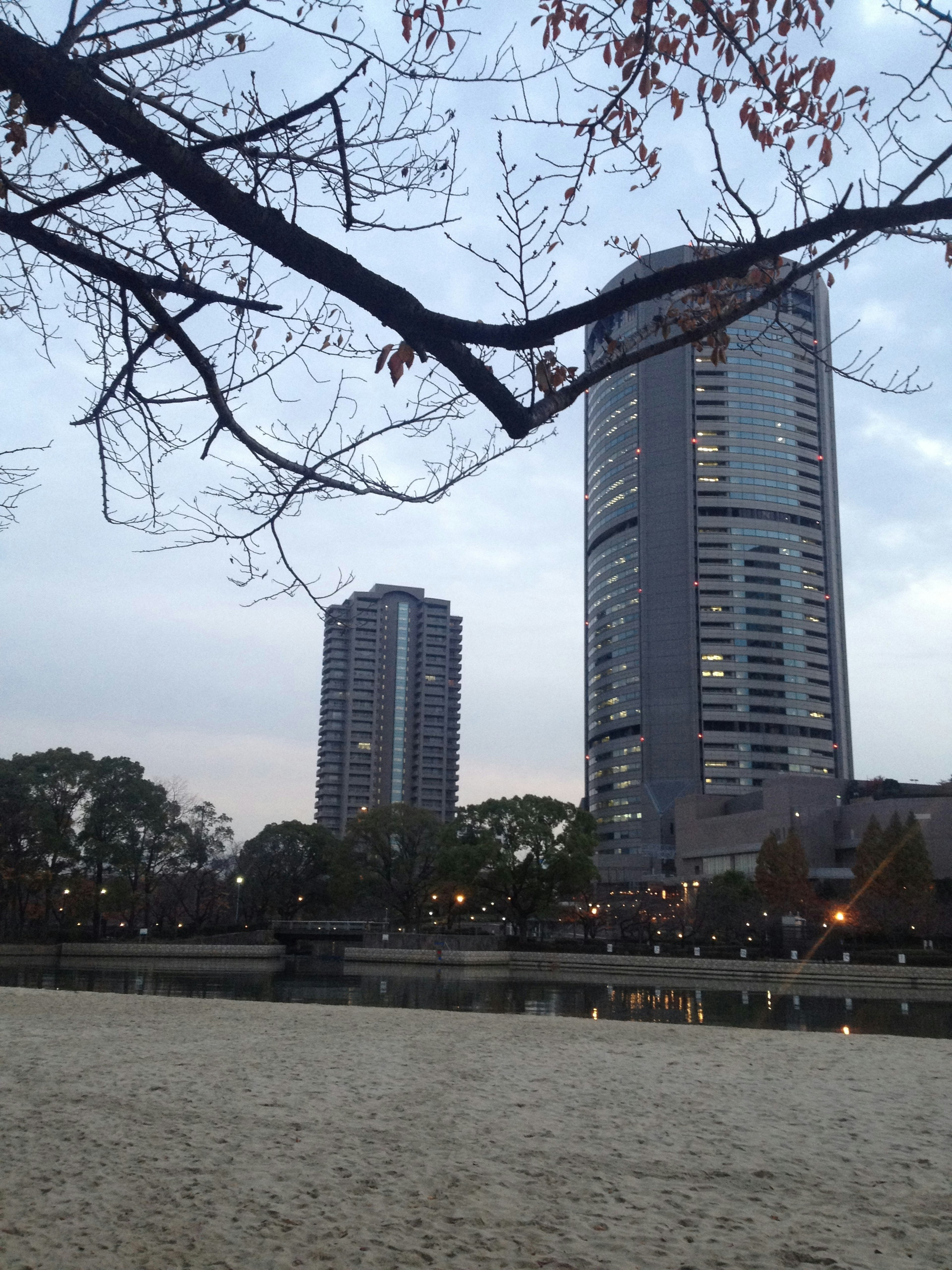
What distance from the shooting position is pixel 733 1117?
775cm

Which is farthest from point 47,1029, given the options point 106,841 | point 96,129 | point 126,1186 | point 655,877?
point 655,877

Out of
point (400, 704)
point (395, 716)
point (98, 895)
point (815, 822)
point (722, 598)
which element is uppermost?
point (722, 598)

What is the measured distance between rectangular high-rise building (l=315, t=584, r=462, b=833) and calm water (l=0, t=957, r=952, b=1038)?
338 ft

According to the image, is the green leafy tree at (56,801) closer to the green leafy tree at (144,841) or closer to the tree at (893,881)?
the green leafy tree at (144,841)

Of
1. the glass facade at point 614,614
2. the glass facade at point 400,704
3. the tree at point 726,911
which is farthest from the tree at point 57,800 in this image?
the glass facade at point 400,704

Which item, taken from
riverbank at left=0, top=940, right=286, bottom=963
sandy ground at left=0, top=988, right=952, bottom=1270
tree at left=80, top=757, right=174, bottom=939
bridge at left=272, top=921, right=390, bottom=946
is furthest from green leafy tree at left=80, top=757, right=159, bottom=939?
sandy ground at left=0, top=988, right=952, bottom=1270

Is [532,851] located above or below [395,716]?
below

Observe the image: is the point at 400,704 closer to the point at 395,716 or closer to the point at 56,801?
the point at 395,716

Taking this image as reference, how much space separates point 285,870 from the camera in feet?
221

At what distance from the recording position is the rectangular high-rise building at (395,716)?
479 feet

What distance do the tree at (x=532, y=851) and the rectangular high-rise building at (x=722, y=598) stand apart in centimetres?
5995

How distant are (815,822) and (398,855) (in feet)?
105

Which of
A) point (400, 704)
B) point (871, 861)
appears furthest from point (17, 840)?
point (400, 704)

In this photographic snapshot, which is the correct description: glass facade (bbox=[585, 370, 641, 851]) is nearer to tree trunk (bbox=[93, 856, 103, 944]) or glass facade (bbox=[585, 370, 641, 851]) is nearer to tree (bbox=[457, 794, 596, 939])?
tree (bbox=[457, 794, 596, 939])
